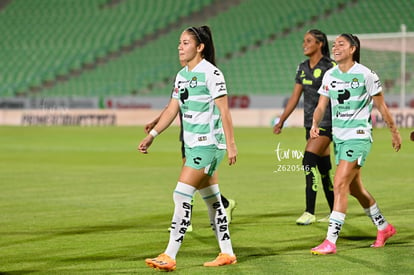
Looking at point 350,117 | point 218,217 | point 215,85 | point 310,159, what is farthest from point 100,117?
point 215,85

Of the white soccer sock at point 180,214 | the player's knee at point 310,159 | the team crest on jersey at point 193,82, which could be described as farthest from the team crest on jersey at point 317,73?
the white soccer sock at point 180,214

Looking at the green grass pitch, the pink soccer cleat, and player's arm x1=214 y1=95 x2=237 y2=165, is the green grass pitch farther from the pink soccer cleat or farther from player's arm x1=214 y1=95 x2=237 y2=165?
player's arm x1=214 y1=95 x2=237 y2=165

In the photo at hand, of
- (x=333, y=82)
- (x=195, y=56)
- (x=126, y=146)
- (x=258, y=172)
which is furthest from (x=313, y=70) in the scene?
(x=126, y=146)

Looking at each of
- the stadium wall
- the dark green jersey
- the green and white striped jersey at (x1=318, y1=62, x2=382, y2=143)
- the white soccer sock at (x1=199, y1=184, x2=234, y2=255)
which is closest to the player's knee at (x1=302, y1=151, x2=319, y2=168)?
the dark green jersey

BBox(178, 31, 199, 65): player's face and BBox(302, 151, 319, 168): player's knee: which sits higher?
BBox(178, 31, 199, 65): player's face

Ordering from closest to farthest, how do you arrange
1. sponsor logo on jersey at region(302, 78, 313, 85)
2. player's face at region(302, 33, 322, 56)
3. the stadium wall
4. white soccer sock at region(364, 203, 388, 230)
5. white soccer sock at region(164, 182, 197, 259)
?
white soccer sock at region(164, 182, 197, 259) < white soccer sock at region(364, 203, 388, 230) < player's face at region(302, 33, 322, 56) < sponsor logo on jersey at region(302, 78, 313, 85) < the stadium wall

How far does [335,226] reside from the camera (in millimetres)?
8023

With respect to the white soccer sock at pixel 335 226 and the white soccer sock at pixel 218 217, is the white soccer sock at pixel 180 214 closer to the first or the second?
the white soccer sock at pixel 218 217

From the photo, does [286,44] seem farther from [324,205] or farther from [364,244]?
[364,244]

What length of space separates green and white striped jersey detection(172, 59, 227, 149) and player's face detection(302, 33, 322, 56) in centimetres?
336

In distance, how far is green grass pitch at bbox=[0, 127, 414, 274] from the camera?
7500mm

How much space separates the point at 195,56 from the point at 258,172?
1003 cm

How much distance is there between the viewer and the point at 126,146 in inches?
994

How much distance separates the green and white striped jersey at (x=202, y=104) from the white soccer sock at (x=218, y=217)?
1.36 feet
